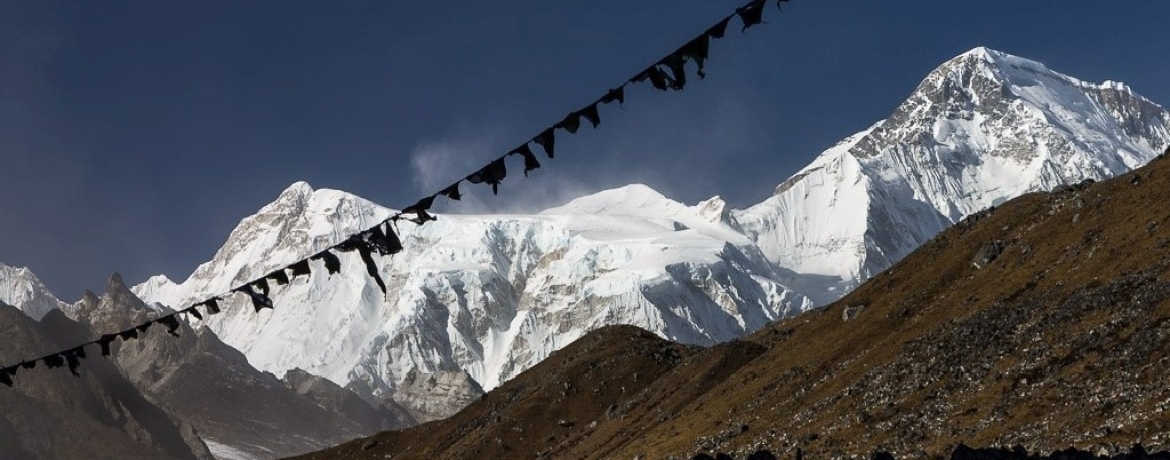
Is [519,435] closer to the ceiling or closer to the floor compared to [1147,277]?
closer to the ceiling

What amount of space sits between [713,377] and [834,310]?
1287 cm

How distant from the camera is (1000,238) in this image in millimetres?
108938

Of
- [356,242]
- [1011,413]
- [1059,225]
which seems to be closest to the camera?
[356,242]

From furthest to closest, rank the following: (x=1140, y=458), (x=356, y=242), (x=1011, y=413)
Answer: (x=1011, y=413) → (x=1140, y=458) → (x=356, y=242)

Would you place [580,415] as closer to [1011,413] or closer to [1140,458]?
[1011,413]

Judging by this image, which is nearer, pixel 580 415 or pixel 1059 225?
pixel 1059 225

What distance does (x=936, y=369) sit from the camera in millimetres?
80750

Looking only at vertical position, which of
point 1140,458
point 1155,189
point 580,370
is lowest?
point 1140,458

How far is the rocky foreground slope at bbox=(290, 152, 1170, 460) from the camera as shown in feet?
216

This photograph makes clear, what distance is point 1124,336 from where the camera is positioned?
70188mm

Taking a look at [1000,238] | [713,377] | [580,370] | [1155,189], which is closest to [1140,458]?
[1155,189]

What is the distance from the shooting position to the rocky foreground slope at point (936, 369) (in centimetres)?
6594

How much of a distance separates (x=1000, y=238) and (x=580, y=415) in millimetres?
42431

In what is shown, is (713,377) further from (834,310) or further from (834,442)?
(834,442)
